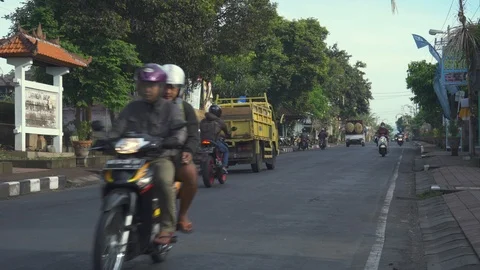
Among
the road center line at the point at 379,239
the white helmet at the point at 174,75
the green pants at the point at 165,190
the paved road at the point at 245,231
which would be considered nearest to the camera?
the green pants at the point at 165,190

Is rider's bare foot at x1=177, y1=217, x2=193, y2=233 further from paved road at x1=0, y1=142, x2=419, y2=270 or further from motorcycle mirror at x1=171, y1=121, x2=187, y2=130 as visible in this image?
motorcycle mirror at x1=171, y1=121, x2=187, y2=130

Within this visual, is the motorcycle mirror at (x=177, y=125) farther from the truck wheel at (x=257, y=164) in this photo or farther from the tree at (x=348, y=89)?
the tree at (x=348, y=89)

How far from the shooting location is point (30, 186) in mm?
13922

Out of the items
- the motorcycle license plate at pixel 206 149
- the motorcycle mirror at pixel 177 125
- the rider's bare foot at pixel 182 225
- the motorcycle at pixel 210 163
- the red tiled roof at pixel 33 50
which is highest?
the red tiled roof at pixel 33 50

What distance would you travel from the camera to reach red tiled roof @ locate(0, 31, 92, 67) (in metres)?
20.2

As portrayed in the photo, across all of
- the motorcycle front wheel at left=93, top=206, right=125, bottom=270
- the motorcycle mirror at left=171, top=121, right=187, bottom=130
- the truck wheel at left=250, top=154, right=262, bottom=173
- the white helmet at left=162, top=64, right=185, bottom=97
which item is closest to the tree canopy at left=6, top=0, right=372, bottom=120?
the truck wheel at left=250, top=154, right=262, bottom=173

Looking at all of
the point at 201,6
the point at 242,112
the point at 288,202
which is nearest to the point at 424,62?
the point at 201,6

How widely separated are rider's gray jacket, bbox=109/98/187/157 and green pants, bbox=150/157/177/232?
212 millimetres

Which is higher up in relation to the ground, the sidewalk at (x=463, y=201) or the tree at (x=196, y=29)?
the tree at (x=196, y=29)

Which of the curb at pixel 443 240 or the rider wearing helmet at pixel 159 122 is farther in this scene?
the curb at pixel 443 240

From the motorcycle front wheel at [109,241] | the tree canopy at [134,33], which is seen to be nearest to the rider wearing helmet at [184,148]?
the motorcycle front wheel at [109,241]

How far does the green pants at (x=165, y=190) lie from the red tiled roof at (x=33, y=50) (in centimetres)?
1621

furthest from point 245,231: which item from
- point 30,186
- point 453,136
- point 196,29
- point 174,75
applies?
point 453,136

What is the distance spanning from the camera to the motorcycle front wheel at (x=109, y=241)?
451 cm
